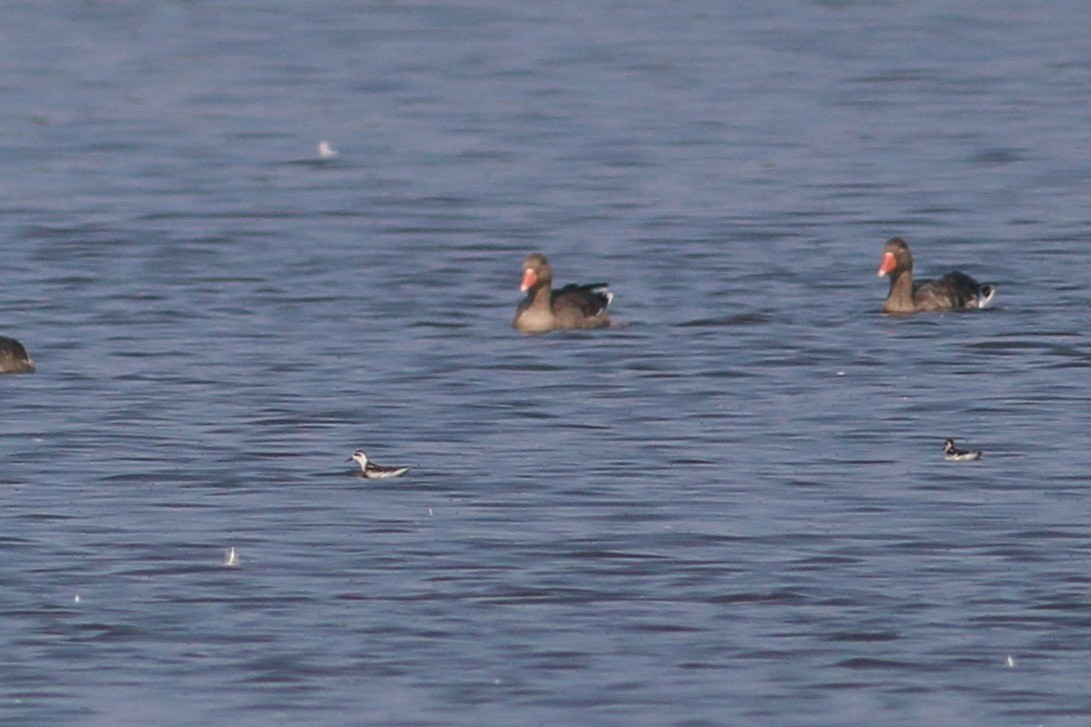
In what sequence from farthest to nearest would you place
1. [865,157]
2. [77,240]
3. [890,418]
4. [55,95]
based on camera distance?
[55,95], [865,157], [77,240], [890,418]

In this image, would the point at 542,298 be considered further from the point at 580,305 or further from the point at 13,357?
the point at 13,357

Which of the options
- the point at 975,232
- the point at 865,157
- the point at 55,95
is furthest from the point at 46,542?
the point at 55,95

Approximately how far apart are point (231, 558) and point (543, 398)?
222 inches

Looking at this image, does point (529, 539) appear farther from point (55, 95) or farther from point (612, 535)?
point (55, 95)

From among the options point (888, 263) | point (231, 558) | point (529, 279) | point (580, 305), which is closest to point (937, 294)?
point (888, 263)

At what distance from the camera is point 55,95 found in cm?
3953

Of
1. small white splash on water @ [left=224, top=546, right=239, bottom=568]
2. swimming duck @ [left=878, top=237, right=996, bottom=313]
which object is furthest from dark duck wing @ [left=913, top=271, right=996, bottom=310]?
small white splash on water @ [left=224, top=546, right=239, bottom=568]

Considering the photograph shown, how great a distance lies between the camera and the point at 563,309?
23078 millimetres

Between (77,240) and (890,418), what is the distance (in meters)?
11.7

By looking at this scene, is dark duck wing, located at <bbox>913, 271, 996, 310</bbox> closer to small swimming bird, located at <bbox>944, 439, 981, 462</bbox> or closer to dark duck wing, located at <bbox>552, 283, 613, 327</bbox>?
dark duck wing, located at <bbox>552, 283, 613, 327</bbox>

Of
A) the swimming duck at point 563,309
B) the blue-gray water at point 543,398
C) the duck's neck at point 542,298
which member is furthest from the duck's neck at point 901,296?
the duck's neck at point 542,298

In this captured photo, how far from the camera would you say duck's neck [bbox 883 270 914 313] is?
23.7m

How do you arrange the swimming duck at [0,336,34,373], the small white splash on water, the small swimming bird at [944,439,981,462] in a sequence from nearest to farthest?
1. the small white splash on water
2. the small swimming bird at [944,439,981,462]
3. the swimming duck at [0,336,34,373]

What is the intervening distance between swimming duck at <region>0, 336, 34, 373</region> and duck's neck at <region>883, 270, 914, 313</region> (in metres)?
7.52
